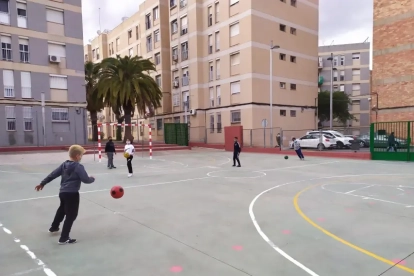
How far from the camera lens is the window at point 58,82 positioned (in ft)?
89.0

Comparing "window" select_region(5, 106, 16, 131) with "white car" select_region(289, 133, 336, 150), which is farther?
Result: "window" select_region(5, 106, 16, 131)

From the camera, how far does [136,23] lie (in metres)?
46.5

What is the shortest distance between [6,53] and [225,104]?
1990 centimetres

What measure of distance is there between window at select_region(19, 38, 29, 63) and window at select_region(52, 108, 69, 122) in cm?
462

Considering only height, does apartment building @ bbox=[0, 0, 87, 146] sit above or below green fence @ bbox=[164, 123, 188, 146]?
above

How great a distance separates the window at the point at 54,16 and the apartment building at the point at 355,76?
146 feet

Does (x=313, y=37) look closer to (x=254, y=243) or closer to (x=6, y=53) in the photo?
(x=6, y=53)

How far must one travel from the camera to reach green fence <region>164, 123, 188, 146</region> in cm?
3206

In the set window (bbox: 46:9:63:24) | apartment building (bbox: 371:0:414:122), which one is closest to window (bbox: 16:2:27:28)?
window (bbox: 46:9:63:24)

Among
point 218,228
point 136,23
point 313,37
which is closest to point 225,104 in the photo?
point 313,37

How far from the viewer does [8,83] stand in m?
25.1

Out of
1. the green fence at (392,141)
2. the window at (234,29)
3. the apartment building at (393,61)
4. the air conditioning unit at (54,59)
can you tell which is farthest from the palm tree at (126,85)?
the apartment building at (393,61)

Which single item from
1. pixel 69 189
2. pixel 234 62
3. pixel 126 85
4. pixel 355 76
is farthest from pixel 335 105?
pixel 69 189

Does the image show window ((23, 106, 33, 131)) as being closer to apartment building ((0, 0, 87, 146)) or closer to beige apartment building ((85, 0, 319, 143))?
apartment building ((0, 0, 87, 146))
